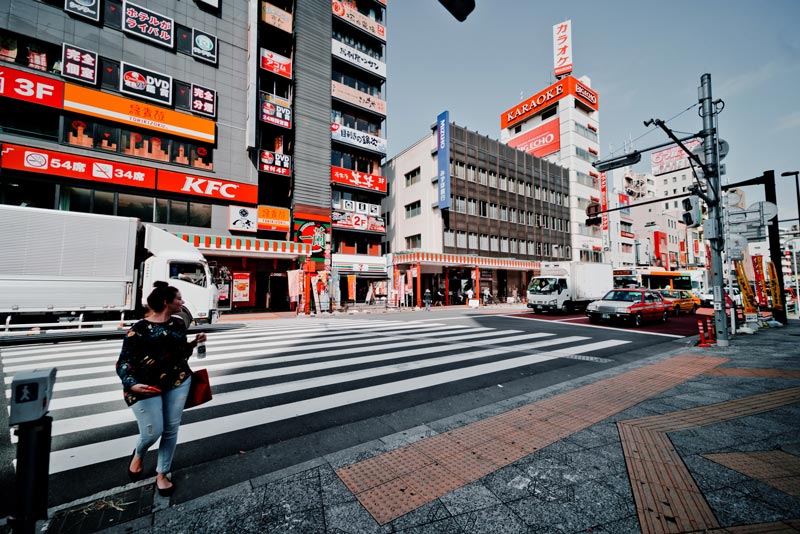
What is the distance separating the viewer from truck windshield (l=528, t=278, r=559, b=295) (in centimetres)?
2048

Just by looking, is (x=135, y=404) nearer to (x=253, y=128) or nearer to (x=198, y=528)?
(x=198, y=528)

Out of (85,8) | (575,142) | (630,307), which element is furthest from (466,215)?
(85,8)

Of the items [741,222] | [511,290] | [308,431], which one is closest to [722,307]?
[741,222]

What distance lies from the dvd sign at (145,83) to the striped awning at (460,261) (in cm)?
1868

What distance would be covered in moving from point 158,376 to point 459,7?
13.3 ft

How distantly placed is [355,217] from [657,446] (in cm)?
2669

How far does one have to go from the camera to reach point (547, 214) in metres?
41.2

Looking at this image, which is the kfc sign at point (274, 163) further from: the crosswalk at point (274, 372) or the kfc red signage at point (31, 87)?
the crosswalk at point (274, 372)

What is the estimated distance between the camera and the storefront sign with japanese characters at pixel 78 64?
17.6 meters

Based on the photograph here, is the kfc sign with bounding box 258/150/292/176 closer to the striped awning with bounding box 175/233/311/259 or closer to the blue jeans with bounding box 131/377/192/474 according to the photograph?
the striped awning with bounding box 175/233/311/259

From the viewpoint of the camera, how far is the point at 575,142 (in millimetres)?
44969

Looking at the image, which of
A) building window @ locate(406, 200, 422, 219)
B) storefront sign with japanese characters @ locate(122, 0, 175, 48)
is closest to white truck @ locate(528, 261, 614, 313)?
building window @ locate(406, 200, 422, 219)

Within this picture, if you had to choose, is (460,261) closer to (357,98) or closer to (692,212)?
(357,98)

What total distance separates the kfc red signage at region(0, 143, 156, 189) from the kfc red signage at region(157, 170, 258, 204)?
0.67m
